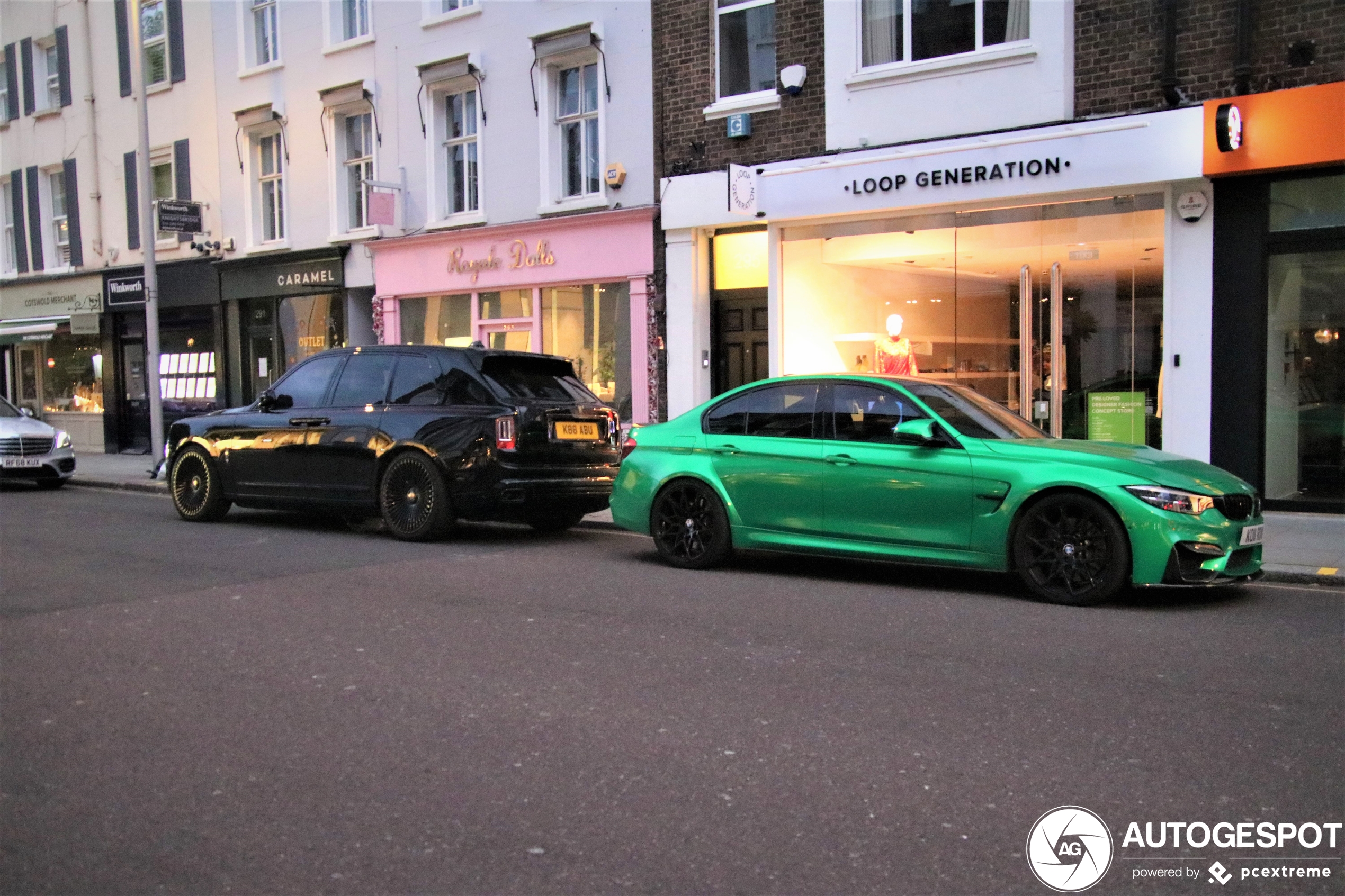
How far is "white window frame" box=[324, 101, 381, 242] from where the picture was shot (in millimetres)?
20344

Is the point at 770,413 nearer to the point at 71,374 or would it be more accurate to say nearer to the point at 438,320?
the point at 438,320

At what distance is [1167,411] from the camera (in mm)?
12492

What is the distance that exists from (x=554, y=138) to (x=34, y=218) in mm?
15609

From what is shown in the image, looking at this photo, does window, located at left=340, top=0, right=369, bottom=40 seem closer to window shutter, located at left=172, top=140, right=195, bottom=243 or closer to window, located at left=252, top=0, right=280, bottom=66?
window, located at left=252, top=0, right=280, bottom=66

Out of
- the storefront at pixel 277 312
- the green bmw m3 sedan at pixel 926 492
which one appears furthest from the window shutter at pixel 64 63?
the green bmw m3 sedan at pixel 926 492

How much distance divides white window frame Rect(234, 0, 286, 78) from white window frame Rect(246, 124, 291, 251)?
1.08 m

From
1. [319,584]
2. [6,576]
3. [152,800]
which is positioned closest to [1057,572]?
[319,584]

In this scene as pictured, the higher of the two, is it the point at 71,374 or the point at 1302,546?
the point at 71,374

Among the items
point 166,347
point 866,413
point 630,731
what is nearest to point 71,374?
point 166,347

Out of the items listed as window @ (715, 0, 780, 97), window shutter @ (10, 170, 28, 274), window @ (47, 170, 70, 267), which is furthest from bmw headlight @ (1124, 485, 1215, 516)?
window shutter @ (10, 170, 28, 274)

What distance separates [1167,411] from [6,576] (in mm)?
10856

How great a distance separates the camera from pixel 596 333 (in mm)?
17312

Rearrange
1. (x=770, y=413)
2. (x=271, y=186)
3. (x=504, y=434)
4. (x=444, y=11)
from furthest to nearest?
(x=271, y=186) → (x=444, y=11) → (x=504, y=434) → (x=770, y=413)

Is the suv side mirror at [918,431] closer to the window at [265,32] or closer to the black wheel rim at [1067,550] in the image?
the black wheel rim at [1067,550]
